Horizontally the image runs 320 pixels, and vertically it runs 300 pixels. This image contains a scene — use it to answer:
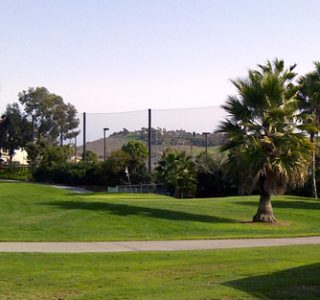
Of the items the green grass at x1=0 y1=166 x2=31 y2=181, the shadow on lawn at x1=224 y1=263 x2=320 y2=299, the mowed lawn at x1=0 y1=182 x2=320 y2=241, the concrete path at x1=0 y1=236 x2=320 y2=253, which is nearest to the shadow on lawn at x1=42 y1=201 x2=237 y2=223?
the mowed lawn at x1=0 y1=182 x2=320 y2=241

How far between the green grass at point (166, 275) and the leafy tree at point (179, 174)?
36.7 meters

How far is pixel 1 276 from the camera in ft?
34.4

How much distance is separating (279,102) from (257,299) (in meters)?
16.7

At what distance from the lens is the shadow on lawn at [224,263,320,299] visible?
8.24 metres

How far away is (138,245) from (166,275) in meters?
6.13

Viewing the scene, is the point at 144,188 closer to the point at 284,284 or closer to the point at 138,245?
the point at 138,245

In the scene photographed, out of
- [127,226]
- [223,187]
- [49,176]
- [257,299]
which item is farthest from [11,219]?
[49,176]

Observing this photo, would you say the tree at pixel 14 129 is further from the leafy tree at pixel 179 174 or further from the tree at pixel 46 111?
the leafy tree at pixel 179 174

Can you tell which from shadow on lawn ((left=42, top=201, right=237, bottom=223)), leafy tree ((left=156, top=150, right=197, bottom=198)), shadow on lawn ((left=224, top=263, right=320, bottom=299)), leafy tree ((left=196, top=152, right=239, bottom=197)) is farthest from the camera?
leafy tree ((left=196, top=152, right=239, bottom=197))

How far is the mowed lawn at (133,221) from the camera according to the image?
19031 millimetres

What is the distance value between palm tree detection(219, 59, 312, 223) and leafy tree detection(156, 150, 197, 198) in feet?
91.4

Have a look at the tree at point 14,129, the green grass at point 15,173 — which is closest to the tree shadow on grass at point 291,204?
the green grass at point 15,173

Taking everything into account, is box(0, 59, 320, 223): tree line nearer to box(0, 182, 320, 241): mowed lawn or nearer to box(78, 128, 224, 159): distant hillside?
box(0, 182, 320, 241): mowed lawn

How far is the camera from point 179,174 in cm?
5222
